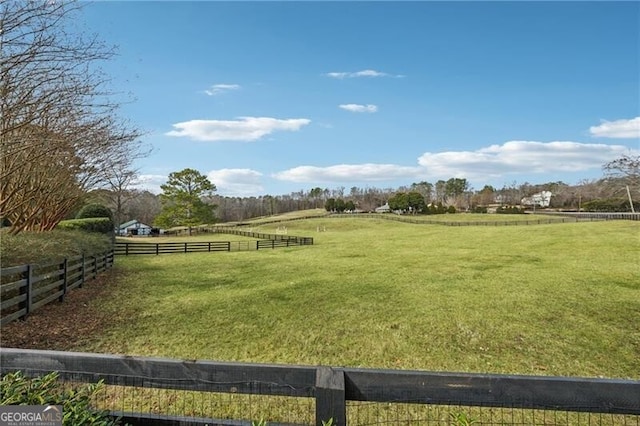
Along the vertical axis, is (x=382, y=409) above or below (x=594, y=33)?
below

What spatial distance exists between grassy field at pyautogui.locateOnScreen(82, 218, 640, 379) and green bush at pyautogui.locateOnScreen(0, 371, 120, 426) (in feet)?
Result: 13.0

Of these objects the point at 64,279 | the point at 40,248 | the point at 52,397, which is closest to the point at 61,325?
the point at 64,279

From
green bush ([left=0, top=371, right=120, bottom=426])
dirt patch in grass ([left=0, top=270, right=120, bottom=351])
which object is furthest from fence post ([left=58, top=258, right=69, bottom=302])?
green bush ([left=0, top=371, right=120, bottom=426])

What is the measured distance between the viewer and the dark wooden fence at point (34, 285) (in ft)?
22.2

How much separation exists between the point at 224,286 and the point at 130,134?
5.91 m

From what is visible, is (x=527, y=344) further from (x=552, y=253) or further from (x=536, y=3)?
(x=552, y=253)

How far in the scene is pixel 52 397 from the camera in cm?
226

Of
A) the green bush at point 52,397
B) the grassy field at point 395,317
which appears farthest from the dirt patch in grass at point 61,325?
the green bush at point 52,397

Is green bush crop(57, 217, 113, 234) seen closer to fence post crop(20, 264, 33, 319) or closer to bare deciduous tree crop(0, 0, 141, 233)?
bare deciduous tree crop(0, 0, 141, 233)

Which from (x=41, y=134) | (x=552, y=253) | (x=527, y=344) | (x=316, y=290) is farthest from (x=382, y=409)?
(x=552, y=253)

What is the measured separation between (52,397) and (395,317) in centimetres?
726

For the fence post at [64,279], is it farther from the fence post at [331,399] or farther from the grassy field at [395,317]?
the fence post at [331,399]

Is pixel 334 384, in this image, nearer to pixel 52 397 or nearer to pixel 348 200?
pixel 52 397

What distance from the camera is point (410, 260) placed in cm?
1880
